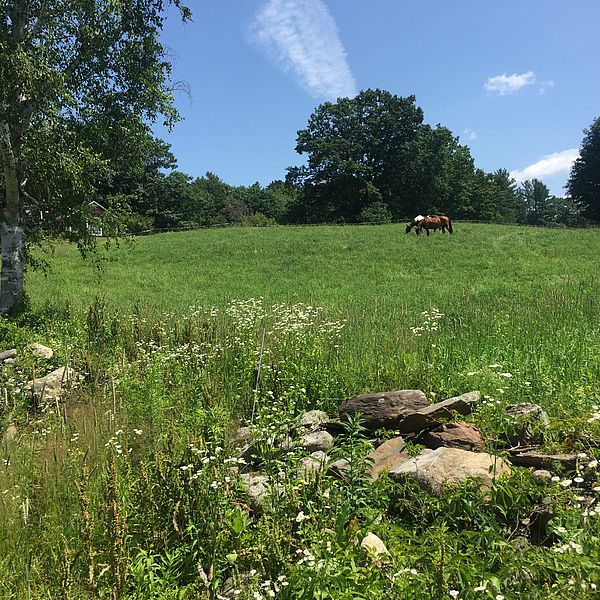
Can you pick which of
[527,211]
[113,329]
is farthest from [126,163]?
[527,211]

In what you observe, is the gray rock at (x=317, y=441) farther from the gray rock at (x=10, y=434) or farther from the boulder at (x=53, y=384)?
the boulder at (x=53, y=384)

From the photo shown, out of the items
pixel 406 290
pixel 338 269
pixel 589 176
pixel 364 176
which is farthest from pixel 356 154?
pixel 406 290

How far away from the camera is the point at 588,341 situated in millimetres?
7324

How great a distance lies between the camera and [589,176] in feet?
216

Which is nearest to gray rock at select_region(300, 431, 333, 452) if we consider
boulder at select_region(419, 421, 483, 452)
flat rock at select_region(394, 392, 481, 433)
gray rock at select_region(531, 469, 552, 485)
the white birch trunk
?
flat rock at select_region(394, 392, 481, 433)

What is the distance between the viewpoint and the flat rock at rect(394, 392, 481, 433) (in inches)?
188

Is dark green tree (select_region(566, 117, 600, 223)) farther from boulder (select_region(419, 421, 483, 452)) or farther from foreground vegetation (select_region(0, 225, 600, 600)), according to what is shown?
boulder (select_region(419, 421, 483, 452))

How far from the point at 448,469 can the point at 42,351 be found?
760 cm

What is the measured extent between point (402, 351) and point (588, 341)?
2.71 meters

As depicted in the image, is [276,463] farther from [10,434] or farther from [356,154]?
[356,154]

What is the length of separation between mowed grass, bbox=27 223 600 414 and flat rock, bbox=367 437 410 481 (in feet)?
5.29

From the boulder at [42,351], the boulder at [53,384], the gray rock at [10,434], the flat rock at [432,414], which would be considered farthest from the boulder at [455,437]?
the boulder at [42,351]

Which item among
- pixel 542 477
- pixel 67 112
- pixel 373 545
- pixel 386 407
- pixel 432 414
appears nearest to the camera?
pixel 373 545

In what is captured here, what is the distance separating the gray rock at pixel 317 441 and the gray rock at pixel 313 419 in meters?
0.25
